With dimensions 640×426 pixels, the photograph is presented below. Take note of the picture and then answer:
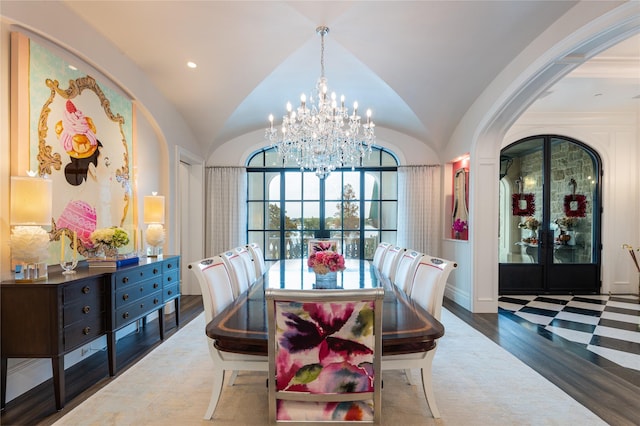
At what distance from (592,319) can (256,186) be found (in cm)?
544

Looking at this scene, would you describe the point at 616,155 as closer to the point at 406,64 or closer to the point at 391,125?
the point at 391,125

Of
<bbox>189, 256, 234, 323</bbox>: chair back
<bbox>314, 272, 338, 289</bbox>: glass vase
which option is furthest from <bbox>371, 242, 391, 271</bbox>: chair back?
<bbox>189, 256, 234, 323</bbox>: chair back

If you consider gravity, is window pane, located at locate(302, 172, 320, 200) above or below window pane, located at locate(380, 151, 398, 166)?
below

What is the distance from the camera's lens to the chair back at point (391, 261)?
3057 mm

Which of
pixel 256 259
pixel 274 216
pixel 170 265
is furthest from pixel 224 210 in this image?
pixel 256 259

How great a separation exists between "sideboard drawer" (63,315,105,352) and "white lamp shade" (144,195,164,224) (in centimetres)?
134

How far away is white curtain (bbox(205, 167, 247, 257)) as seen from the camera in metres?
5.76

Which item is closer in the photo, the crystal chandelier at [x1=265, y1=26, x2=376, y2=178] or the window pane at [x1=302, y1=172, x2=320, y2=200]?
the crystal chandelier at [x1=265, y1=26, x2=376, y2=178]

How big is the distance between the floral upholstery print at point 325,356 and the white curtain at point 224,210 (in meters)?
4.57

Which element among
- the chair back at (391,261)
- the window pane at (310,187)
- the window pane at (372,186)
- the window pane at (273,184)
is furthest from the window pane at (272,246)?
the chair back at (391,261)

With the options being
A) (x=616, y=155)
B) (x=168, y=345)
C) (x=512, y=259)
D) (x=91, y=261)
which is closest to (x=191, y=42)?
(x=91, y=261)

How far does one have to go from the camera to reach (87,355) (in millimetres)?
2904

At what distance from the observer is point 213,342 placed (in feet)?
6.04

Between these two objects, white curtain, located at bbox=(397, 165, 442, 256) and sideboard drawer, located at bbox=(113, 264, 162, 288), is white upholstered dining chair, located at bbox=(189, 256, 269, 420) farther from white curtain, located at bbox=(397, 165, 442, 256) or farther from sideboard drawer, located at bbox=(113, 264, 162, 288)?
white curtain, located at bbox=(397, 165, 442, 256)
